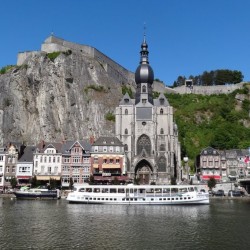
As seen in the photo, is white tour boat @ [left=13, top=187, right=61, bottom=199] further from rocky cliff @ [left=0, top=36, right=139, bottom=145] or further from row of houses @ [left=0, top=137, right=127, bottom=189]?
rocky cliff @ [left=0, top=36, right=139, bottom=145]

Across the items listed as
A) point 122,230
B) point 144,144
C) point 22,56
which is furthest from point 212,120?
point 122,230

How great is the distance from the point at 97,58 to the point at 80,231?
280ft

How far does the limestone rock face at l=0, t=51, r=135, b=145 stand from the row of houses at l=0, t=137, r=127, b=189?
14174 mm

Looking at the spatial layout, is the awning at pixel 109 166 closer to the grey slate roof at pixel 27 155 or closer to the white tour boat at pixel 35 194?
the grey slate roof at pixel 27 155

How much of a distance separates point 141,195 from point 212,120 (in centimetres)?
5992

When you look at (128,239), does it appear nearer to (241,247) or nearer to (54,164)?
(241,247)

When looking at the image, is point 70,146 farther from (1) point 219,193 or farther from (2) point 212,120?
(2) point 212,120

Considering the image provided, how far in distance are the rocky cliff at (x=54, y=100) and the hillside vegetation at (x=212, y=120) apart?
778 inches

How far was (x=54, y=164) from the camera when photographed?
2699 inches

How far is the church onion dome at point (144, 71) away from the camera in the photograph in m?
82.6

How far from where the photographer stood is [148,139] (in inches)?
3009

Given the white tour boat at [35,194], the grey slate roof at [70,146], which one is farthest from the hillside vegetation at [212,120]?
the white tour boat at [35,194]

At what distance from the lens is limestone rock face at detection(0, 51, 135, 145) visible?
86312 millimetres

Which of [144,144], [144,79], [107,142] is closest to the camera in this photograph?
[107,142]
